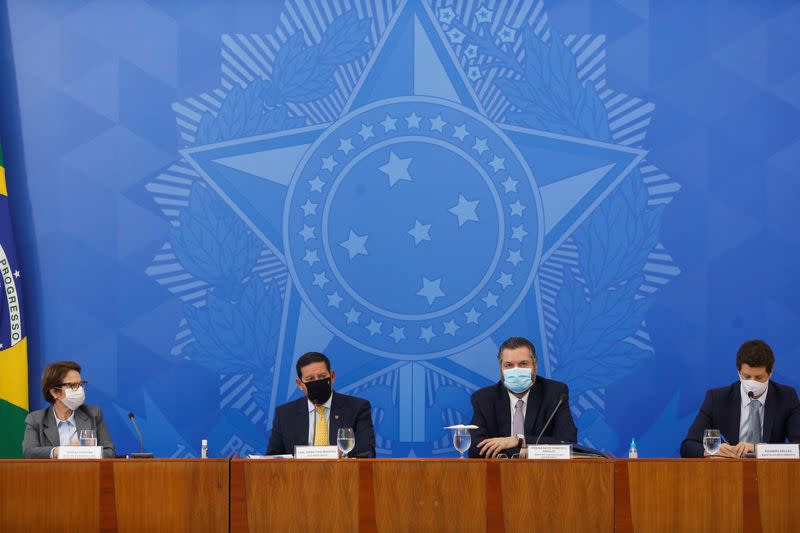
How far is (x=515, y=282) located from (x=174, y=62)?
2.27m

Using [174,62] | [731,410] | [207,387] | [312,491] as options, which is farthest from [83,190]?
[731,410]

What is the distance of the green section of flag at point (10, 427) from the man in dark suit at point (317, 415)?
4.85ft

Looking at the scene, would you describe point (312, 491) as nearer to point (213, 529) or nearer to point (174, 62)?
point (213, 529)

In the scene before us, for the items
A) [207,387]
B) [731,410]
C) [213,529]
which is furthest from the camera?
[207,387]

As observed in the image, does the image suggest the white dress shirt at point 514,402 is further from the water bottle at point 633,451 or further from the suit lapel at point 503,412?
the water bottle at point 633,451

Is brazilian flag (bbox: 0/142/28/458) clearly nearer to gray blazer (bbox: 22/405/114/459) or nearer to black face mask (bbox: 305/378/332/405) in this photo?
gray blazer (bbox: 22/405/114/459)

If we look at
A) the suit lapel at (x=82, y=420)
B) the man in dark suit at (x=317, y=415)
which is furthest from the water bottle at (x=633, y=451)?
the suit lapel at (x=82, y=420)

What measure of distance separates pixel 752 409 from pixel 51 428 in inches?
136

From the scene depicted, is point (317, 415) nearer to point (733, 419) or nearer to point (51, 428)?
point (51, 428)

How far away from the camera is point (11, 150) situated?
17.3ft

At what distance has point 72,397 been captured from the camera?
15.2 ft

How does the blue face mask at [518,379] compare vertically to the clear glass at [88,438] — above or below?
above

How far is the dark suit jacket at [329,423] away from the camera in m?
4.70

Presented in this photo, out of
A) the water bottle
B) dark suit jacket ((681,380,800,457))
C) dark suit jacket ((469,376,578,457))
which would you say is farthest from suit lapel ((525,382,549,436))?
dark suit jacket ((681,380,800,457))
